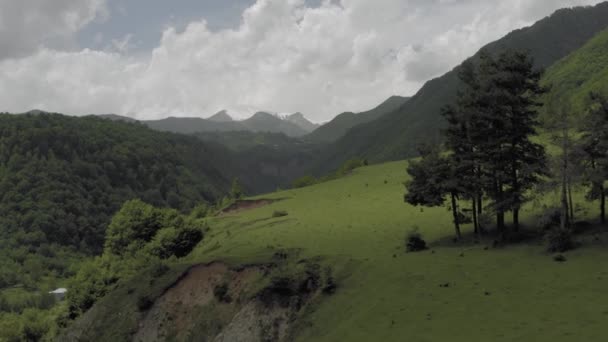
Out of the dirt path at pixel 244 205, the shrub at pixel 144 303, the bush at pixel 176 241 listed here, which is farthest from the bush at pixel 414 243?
the dirt path at pixel 244 205

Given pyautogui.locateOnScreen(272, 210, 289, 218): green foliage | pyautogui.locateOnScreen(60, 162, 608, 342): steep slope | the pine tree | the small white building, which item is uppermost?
the pine tree

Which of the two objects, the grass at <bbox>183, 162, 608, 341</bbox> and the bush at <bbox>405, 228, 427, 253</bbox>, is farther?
the bush at <bbox>405, 228, 427, 253</bbox>

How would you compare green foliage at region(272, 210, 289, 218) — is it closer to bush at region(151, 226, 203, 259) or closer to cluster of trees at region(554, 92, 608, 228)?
bush at region(151, 226, 203, 259)

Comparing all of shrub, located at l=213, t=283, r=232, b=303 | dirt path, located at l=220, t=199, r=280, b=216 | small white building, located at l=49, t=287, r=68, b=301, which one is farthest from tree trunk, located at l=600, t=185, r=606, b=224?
small white building, located at l=49, t=287, r=68, b=301

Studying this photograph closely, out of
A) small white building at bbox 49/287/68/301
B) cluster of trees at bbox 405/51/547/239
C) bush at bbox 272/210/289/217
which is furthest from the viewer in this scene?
small white building at bbox 49/287/68/301

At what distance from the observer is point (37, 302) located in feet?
463

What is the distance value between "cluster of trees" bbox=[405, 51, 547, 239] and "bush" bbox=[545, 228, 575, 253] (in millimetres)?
3818

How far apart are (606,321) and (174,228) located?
6486 centimetres

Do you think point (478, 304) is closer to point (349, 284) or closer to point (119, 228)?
point (349, 284)

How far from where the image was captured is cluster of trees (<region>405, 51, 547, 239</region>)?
39.2 metres

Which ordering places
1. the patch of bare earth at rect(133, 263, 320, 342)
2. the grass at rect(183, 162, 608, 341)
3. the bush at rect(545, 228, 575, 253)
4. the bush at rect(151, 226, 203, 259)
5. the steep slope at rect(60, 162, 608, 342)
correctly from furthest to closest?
the bush at rect(151, 226, 203, 259), the patch of bare earth at rect(133, 263, 320, 342), the bush at rect(545, 228, 575, 253), the steep slope at rect(60, 162, 608, 342), the grass at rect(183, 162, 608, 341)

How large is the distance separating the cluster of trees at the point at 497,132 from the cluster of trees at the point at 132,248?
3954cm

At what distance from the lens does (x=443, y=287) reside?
33.0m

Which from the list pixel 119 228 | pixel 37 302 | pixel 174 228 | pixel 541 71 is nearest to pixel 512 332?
pixel 541 71
